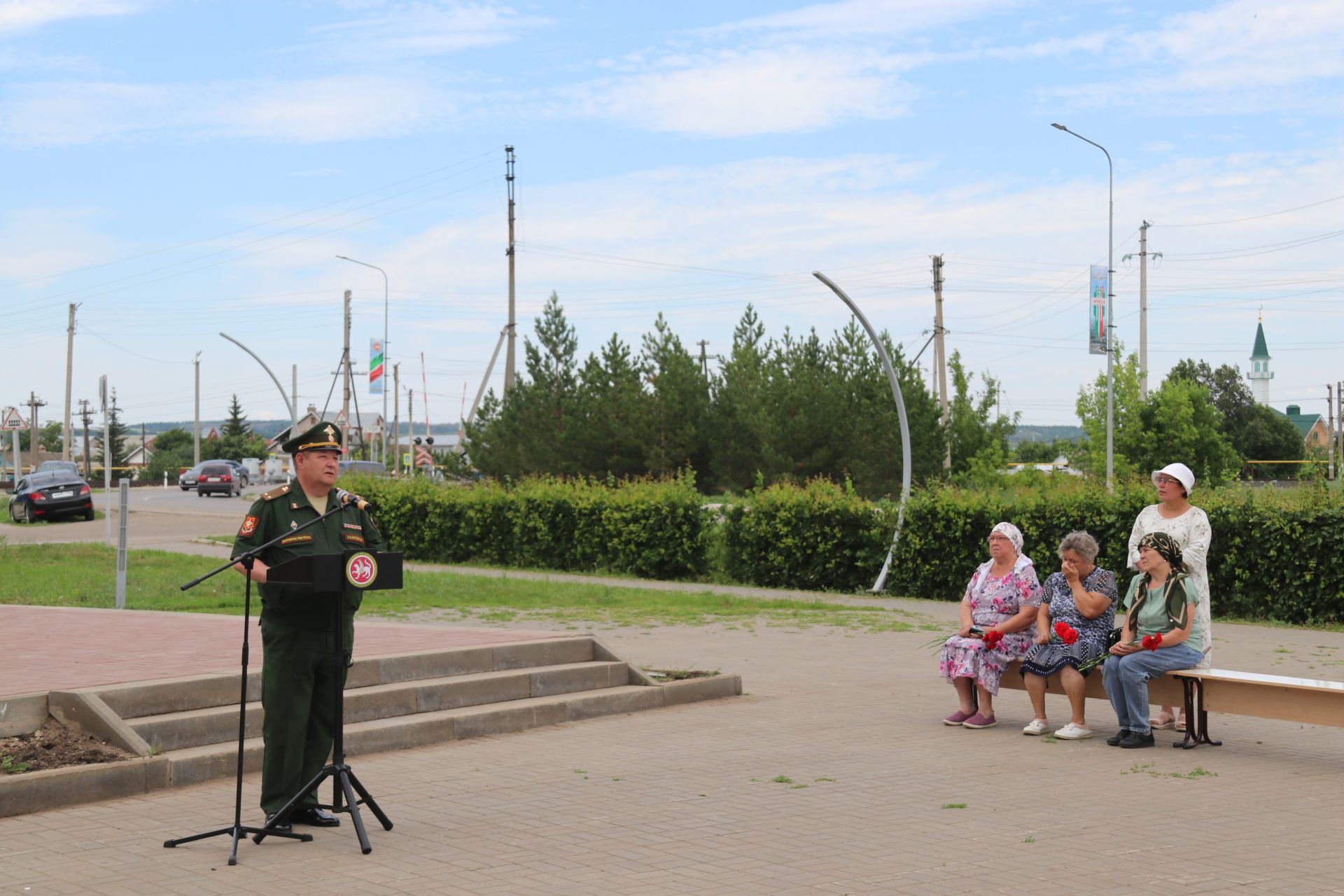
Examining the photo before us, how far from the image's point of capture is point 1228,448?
61.9 meters

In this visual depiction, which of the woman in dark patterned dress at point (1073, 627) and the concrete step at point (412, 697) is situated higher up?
the woman in dark patterned dress at point (1073, 627)

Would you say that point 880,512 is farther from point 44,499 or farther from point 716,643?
point 44,499

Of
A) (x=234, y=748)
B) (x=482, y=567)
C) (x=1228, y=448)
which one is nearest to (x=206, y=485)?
(x=482, y=567)

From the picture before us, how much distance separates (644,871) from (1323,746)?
5.35m

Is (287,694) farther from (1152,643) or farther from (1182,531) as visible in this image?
(1182,531)

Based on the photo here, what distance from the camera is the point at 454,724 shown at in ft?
30.4

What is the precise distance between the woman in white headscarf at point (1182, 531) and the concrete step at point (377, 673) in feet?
13.9

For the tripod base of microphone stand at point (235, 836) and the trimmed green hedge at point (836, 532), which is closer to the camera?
the tripod base of microphone stand at point (235, 836)

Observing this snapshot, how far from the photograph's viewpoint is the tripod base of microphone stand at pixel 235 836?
6.07 metres

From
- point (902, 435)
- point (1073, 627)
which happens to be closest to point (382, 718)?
point (1073, 627)

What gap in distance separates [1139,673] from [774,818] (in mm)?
3223

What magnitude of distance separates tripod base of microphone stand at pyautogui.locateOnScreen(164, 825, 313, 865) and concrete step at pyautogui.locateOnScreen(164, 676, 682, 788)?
4.38 ft

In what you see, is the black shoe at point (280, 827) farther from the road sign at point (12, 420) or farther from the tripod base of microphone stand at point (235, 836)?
the road sign at point (12, 420)

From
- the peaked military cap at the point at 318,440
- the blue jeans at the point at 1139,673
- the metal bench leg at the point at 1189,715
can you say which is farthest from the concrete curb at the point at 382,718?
the metal bench leg at the point at 1189,715
